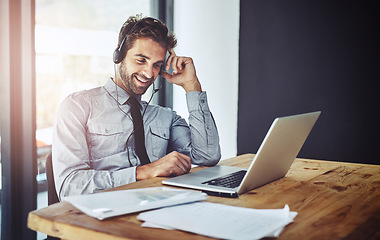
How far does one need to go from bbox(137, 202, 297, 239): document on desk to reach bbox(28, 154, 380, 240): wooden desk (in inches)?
0.8

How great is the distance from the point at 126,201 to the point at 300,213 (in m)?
0.47

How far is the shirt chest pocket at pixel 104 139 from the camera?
6.13ft

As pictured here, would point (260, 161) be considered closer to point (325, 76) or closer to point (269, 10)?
point (325, 76)

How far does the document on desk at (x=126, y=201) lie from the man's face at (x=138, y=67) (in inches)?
36.8

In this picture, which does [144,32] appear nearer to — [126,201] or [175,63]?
[175,63]

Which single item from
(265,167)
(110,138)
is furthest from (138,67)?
(265,167)

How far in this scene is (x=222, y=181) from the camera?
1.44m

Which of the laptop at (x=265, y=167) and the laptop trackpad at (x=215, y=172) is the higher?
the laptop at (x=265, y=167)

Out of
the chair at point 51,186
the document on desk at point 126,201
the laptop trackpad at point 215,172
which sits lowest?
the chair at point 51,186

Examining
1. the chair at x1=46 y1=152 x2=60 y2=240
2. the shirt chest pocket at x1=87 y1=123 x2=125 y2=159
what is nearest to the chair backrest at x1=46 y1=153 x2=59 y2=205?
the chair at x1=46 y1=152 x2=60 y2=240

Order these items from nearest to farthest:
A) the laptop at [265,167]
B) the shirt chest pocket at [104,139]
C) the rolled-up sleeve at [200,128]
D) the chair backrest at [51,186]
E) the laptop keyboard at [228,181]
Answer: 1. the laptop at [265,167]
2. the laptop keyboard at [228,181]
3. the chair backrest at [51,186]
4. the shirt chest pocket at [104,139]
5. the rolled-up sleeve at [200,128]

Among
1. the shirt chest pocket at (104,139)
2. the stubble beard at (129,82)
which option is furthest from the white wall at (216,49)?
the shirt chest pocket at (104,139)

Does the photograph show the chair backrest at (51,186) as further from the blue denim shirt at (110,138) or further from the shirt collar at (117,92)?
the shirt collar at (117,92)

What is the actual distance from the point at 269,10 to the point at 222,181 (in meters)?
2.12
